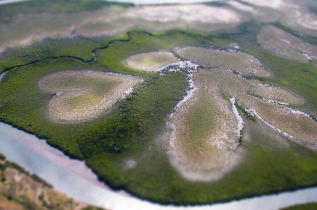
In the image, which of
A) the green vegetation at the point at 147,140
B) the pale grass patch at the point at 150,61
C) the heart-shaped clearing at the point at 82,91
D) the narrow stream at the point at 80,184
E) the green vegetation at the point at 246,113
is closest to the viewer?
the narrow stream at the point at 80,184

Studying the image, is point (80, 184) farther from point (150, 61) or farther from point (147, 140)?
point (150, 61)

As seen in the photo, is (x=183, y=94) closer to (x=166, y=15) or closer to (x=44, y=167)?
(x=44, y=167)

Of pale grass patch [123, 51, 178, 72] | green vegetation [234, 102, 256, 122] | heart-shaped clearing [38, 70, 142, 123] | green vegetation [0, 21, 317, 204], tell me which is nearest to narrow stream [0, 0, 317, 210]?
green vegetation [0, 21, 317, 204]

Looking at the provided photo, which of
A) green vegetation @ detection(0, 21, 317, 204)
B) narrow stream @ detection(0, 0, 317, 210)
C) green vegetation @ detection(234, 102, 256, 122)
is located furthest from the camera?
green vegetation @ detection(234, 102, 256, 122)

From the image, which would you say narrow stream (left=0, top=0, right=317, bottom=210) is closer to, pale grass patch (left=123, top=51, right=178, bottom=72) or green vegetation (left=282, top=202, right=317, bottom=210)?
green vegetation (left=282, top=202, right=317, bottom=210)

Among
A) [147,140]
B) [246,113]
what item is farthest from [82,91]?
[246,113]

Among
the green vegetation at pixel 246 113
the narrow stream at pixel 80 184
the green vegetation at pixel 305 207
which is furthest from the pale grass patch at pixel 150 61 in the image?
the green vegetation at pixel 305 207

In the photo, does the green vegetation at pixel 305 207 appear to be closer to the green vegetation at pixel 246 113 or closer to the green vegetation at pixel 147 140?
the green vegetation at pixel 147 140
